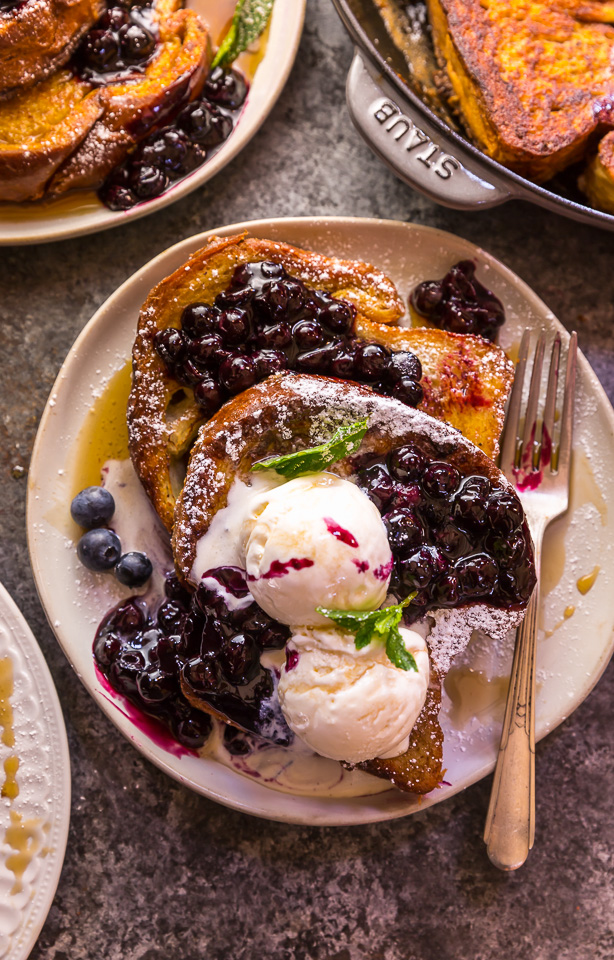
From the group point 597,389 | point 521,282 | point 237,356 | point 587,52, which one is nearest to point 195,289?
point 237,356

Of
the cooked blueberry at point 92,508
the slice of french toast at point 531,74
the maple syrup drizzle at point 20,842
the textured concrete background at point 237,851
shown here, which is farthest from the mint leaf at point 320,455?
the maple syrup drizzle at point 20,842

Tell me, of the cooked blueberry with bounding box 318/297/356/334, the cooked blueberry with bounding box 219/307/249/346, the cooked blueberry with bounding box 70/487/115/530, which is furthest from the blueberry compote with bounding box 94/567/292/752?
the cooked blueberry with bounding box 318/297/356/334

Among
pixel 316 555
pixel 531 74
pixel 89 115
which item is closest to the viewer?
pixel 316 555

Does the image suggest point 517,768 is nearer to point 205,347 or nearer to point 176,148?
point 205,347

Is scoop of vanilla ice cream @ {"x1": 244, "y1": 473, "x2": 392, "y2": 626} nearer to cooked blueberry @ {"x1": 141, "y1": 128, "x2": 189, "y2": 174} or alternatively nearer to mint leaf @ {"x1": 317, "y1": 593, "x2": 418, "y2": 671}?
mint leaf @ {"x1": 317, "y1": 593, "x2": 418, "y2": 671}

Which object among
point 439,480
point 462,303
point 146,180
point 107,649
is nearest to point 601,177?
point 462,303

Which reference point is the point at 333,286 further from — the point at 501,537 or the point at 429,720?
the point at 429,720
